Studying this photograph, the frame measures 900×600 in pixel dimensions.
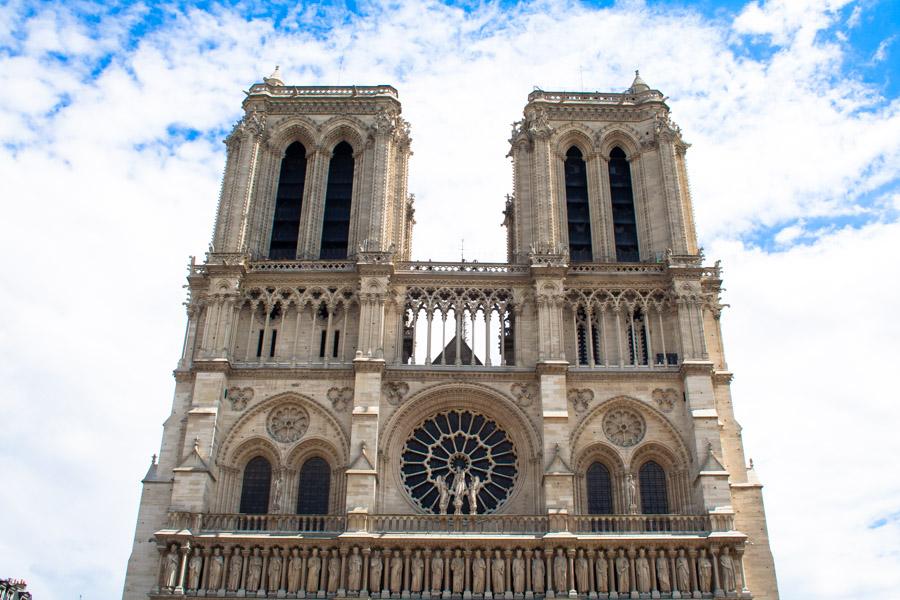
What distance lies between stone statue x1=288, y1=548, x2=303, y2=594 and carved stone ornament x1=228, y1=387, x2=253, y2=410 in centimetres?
595

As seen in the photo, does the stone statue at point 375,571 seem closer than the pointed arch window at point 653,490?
Yes

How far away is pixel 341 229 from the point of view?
126 feet

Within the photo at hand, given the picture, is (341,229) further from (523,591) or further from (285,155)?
(523,591)

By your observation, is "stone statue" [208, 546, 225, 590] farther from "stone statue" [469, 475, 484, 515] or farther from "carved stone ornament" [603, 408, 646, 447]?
"carved stone ornament" [603, 408, 646, 447]

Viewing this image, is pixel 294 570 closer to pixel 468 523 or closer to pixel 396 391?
pixel 468 523

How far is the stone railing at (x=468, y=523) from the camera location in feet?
97.4

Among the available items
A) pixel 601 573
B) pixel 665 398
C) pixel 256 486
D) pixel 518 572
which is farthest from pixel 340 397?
pixel 665 398

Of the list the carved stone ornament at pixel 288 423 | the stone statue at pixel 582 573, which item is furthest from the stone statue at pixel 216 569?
the stone statue at pixel 582 573

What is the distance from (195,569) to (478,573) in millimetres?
8700

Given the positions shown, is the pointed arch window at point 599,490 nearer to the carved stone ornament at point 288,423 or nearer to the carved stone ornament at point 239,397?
the carved stone ornament at point 288,423

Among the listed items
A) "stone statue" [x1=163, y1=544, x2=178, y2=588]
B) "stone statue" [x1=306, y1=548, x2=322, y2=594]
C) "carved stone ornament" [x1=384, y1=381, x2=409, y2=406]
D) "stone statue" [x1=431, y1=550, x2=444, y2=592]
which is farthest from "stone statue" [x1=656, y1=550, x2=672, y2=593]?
"stone statue" [x1=163, y1=544, x2=178, y2=588]

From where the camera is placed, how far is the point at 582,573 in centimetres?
2889

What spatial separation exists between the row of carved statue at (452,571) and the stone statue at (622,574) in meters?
0.03

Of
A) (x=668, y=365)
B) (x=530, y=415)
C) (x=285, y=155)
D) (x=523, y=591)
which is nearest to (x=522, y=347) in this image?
(x=530, y=415)
